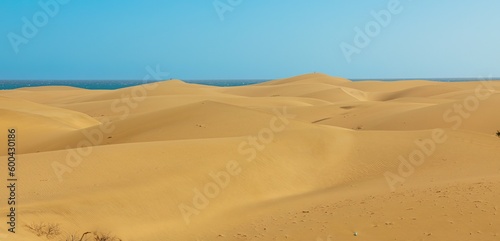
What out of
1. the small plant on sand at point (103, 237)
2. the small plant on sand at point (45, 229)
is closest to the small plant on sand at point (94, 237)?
the small plant on sand at point (103, 237)

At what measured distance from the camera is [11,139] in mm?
22406

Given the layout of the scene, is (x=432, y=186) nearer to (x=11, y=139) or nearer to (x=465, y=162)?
(x=465, y=162)

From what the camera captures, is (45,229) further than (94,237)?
No

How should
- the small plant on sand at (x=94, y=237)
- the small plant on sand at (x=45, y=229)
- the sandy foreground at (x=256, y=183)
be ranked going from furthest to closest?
the sandy foreground at (x=256, y=183)
the small plant on sand at (x=94, y=237)
the small plant on sand at (x=45, y=229)

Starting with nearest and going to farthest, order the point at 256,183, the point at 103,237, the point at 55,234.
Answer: the point at 55,234
the point at 103,237
the point at 256,183

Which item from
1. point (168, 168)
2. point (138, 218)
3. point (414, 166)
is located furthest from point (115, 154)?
point (414, 166)

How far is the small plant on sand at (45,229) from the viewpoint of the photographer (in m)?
7.83

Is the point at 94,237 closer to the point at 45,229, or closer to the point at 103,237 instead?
the point at 103,237

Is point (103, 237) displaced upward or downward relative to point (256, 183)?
downward

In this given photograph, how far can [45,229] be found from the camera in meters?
8.08

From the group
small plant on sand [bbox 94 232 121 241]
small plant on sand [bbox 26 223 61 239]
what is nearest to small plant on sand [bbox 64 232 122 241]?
small plant on sand [bbox 94 232 121 241]

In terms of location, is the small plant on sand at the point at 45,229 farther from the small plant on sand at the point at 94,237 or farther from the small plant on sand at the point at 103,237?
the small plant on sand at the point at 103,237

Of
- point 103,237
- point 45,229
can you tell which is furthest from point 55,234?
point 103,237

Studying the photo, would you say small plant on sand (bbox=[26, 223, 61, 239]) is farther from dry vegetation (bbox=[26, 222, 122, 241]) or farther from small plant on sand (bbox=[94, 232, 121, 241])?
small plant on sand (bbox=[94, 232, 121, 241])
